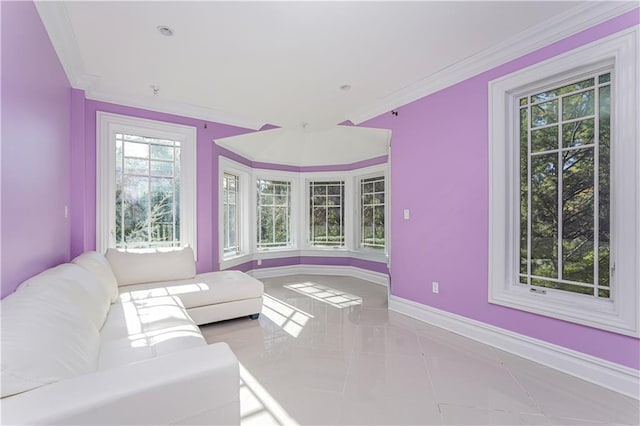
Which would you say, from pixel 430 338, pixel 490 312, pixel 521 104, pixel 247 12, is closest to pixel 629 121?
pixel 521 104

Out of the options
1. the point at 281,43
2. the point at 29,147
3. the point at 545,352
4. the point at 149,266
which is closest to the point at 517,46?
the point at 281,43

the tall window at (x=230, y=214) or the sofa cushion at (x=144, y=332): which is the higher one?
the tall window at (x=230, y=214)

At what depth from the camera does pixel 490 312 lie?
266 cm

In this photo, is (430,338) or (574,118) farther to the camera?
(430,338)

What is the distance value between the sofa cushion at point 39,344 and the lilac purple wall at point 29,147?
446mm

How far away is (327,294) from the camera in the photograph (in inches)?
170

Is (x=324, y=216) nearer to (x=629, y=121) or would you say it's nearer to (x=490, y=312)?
(x=490, y=312)

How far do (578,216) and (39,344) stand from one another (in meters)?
3.31

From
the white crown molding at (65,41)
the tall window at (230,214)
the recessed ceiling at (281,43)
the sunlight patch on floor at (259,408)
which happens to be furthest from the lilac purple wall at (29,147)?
the tall window at (230,214)

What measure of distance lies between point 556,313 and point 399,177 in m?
2.01

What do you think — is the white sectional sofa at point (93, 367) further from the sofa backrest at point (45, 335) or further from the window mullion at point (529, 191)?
the window mullion at point (529, 191)

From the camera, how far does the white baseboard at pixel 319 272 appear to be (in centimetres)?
521

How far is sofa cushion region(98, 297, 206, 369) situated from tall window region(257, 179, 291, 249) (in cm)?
320

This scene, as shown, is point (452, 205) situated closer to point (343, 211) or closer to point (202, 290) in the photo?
point (202, 290)
